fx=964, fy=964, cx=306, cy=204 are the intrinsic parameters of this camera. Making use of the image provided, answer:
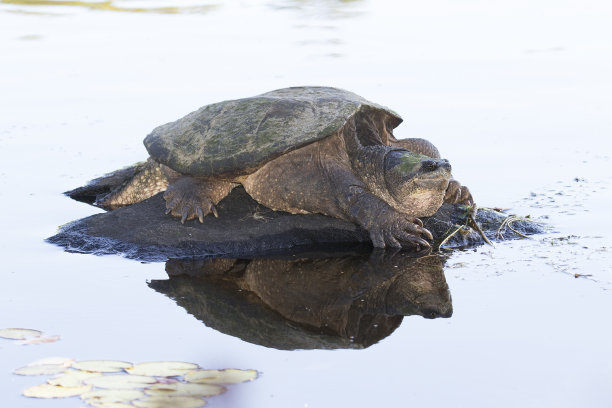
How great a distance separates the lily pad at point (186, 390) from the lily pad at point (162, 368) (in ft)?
0.32

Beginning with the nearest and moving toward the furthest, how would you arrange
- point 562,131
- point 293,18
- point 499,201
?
point 499,201 → point 562,131 → point 293,18

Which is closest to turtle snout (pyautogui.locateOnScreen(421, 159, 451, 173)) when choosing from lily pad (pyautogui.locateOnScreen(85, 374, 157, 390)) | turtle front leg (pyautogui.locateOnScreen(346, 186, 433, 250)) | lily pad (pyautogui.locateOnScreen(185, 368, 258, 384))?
turtle front leg (pyautogui.locateOnScreen(346, 186, 433, 250))

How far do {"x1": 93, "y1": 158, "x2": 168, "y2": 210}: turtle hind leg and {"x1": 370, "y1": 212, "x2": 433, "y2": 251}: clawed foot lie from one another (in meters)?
1.59

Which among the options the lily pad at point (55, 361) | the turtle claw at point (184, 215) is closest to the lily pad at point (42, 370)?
the lily pad at point (55, 361)

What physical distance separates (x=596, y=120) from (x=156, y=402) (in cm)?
623

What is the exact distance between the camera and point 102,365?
144 inches

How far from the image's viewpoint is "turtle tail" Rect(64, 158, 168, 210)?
624 centimetres

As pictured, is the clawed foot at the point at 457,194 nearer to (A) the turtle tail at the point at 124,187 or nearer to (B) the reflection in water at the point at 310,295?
(B) the reflection in water at the point at 310,295

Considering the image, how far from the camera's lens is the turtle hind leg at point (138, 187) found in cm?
622

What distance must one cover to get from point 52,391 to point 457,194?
290 cm

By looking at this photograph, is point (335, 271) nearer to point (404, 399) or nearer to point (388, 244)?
point (388, 244)

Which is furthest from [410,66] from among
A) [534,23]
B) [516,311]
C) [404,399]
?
[404,399]

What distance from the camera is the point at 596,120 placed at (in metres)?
8.55

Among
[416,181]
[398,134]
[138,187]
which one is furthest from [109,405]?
[398,134]
